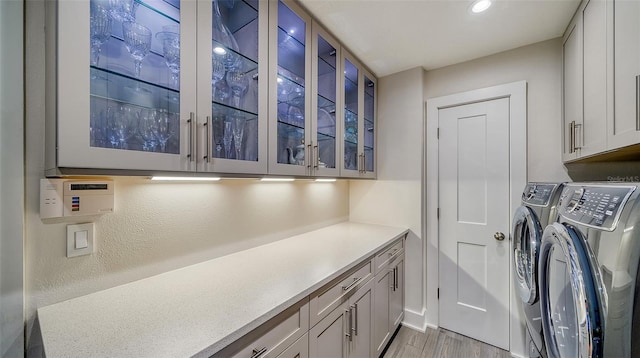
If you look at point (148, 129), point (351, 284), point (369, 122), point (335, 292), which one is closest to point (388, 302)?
point (351, 284)

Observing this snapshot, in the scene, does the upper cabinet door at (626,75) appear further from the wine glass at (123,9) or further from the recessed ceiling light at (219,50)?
the wine glass at (123,9)

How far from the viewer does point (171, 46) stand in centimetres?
95

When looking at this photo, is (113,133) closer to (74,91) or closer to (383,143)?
(74,91)

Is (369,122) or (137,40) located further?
(369,122)

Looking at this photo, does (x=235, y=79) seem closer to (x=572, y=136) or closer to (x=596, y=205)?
(x=596, y=205)

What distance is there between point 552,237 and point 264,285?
3.87 feet

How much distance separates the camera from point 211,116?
103 cm

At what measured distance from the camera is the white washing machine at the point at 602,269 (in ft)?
2.01

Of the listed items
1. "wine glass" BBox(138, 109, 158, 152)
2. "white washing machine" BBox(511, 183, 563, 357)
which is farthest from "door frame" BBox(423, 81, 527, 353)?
"wine glass" BBox(138, 109, 158, 152)

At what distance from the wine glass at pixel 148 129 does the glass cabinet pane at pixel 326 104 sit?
92cm

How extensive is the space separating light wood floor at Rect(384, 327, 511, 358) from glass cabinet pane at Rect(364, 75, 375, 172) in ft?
4.89

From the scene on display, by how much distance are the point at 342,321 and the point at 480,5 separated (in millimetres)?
1968

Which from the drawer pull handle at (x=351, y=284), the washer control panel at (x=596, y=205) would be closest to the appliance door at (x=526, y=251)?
the washer control panel at (x=596, y=205)

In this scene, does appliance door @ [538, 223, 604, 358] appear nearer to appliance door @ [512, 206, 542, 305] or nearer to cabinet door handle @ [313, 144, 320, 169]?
appliance door @ [512, 206, 542, 305]
